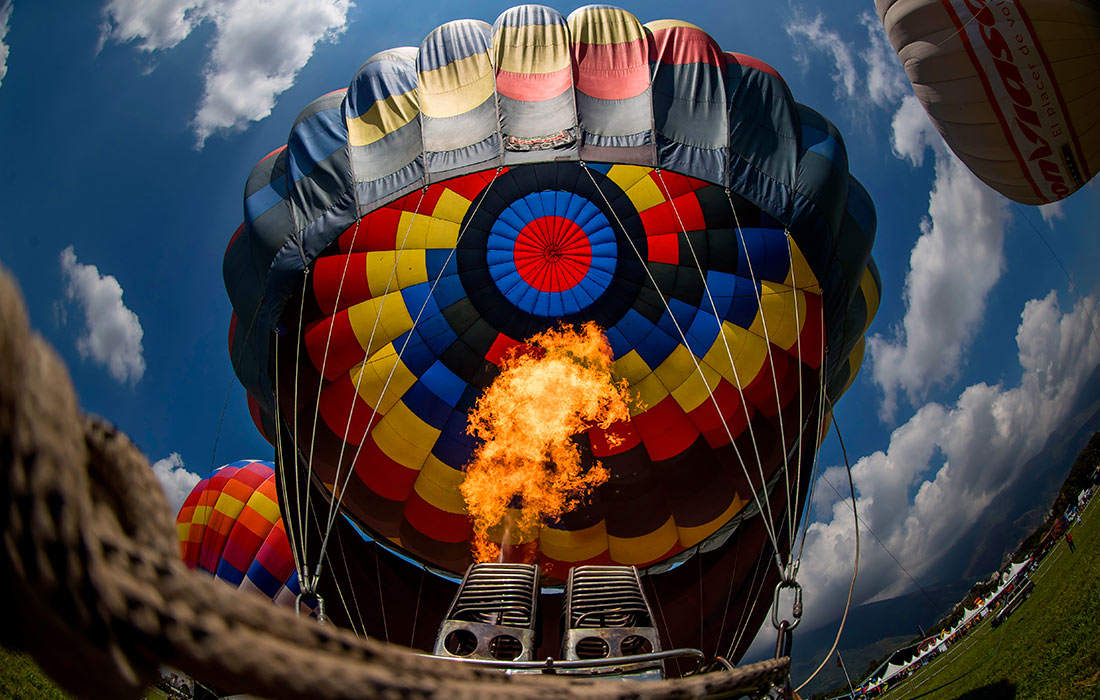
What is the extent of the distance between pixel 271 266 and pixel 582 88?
11.5ft

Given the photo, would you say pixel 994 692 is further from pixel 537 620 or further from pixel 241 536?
pixel 241 536

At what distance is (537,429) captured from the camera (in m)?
7.86

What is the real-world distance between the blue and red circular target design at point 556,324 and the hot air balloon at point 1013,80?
7.28 feet

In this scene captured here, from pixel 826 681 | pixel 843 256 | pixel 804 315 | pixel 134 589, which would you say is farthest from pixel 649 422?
pixel 826 681

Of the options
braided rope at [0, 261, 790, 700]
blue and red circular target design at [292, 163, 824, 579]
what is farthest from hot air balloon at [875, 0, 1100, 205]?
braided rope at [0, 261, 790, 700]

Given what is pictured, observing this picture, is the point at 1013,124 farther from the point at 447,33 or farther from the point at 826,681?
the point at 826,681

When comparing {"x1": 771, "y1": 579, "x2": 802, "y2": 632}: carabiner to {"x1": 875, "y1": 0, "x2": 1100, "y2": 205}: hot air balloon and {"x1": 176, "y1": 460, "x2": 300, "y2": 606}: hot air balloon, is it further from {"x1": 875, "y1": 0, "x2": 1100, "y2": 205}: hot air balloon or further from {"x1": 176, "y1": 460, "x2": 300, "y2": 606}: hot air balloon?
{"x1": 176, "y1": 460, "x2": 300, "y2": 606}: hot air balloon

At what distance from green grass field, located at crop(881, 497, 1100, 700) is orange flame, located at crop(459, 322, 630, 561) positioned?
15.8 feet

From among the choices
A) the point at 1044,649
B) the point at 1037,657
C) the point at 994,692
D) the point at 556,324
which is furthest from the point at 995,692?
the point at 556,324

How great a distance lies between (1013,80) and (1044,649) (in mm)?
5626

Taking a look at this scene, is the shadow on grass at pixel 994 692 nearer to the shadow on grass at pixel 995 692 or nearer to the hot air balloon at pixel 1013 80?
the shadow on grass at pixel 995 692

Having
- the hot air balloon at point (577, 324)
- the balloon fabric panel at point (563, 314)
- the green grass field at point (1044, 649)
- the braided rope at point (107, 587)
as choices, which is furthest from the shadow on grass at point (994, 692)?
the braided rope at point (107, 587)

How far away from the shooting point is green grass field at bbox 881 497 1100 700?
5.48 metres

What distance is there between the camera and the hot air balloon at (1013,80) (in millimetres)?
5215
